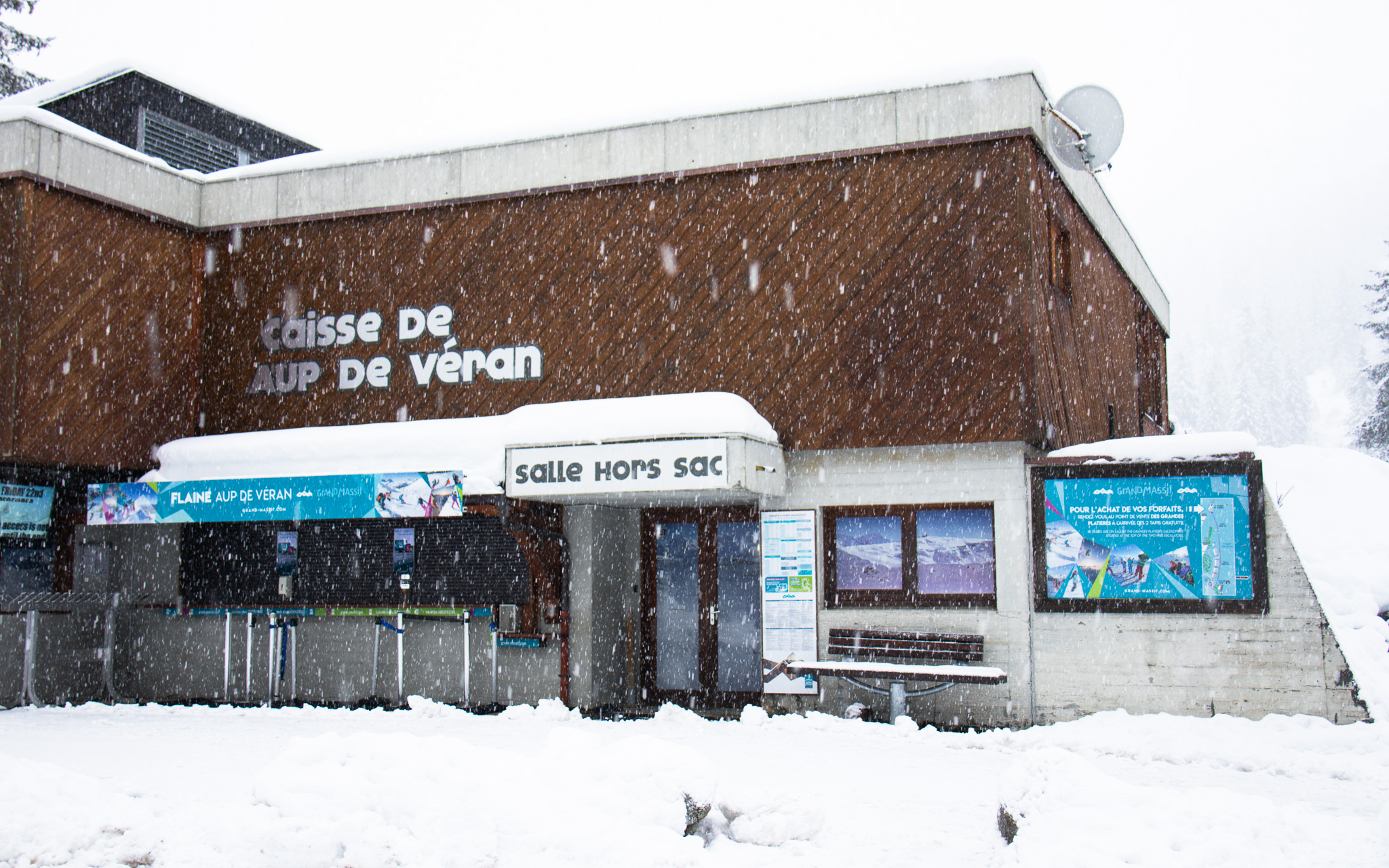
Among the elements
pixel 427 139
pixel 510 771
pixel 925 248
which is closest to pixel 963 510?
pixel 925 248

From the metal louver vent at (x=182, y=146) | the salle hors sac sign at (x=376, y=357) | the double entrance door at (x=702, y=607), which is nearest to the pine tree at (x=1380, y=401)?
the double entrance door at (x=702, y=607)

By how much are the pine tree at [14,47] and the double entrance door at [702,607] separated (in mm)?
17815

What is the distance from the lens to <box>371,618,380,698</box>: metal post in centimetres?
1308

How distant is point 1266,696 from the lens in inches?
396

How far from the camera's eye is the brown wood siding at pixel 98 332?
12102mm

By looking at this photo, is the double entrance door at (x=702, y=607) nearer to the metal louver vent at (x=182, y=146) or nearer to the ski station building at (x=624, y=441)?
the ski station building at (x=624, y=441)

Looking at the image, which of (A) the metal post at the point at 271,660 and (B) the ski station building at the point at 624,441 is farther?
(A) the metal post at the point at 271,660

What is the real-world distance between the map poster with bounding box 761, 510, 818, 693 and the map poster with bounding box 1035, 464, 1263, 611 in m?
2.27

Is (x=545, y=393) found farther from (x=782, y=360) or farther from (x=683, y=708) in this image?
(x=683, y=708)

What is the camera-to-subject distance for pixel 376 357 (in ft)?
45.0

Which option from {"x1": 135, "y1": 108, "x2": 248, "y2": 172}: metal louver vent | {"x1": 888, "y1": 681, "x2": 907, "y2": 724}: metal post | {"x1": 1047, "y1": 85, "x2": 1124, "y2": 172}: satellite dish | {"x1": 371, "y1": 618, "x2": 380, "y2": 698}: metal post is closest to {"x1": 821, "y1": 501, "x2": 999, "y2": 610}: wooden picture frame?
{"x1": 888, "y1": 681, "x2": 907, "y2": 724}: metal post

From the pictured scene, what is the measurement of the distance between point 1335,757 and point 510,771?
20.3ft

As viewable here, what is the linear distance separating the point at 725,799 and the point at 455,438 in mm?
6444

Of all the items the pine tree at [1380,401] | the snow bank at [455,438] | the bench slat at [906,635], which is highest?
the pine tree at [1380,401]
